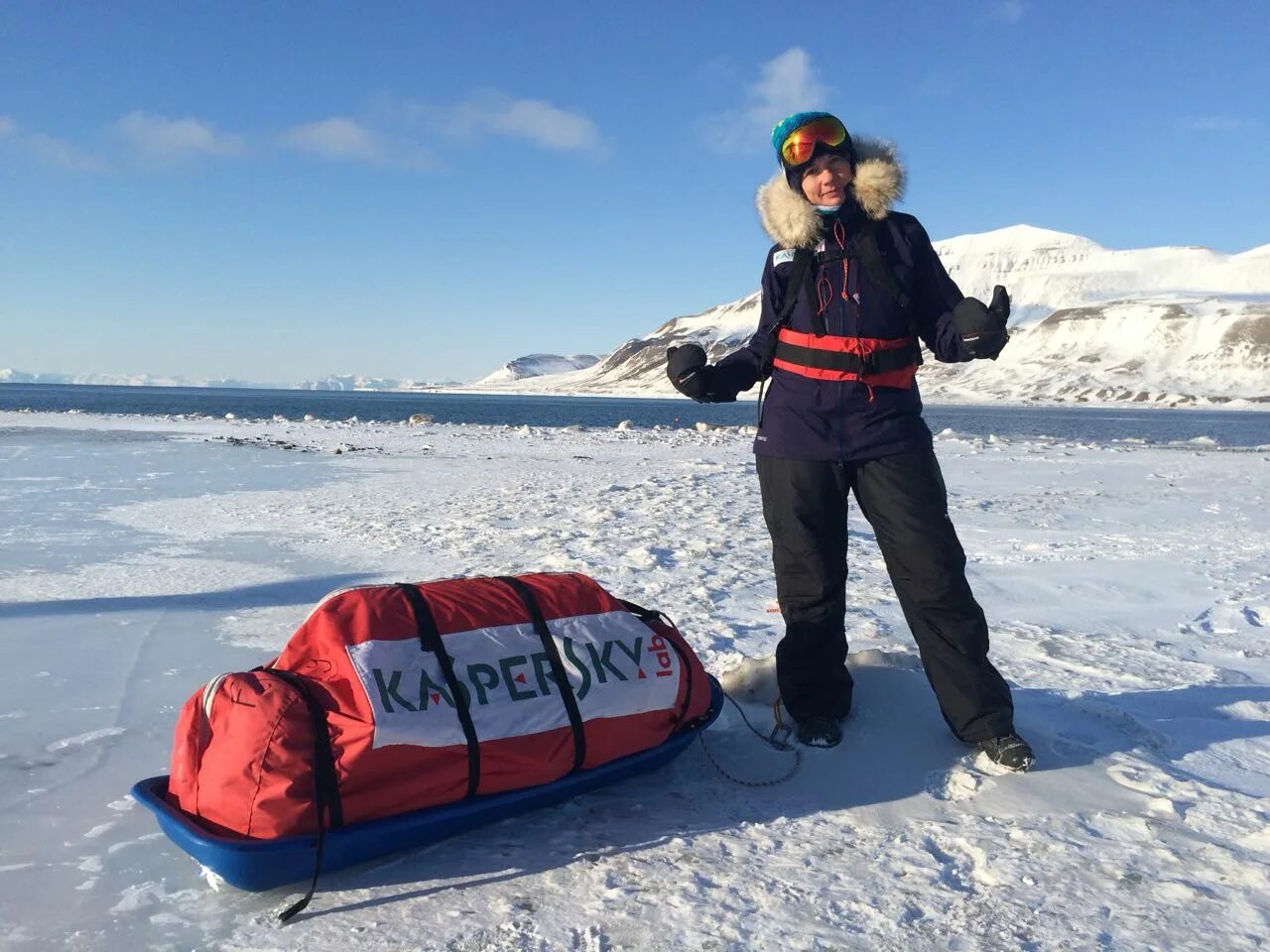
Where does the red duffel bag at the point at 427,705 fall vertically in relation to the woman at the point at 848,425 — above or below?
below

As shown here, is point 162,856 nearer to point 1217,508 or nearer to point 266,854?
point 266,854

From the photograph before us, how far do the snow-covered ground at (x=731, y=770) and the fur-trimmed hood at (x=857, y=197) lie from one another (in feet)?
5.36

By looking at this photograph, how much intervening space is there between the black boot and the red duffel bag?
926 mm

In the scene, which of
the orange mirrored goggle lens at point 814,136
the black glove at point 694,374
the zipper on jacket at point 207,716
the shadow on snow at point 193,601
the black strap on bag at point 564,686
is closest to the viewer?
the zipper on jacket at point 207,716

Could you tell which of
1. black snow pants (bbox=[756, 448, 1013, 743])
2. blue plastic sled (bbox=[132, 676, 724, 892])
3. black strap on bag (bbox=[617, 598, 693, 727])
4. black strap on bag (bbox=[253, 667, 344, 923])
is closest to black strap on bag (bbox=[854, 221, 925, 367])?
black snow pants (bbox=[756, 448, 1013, 743])

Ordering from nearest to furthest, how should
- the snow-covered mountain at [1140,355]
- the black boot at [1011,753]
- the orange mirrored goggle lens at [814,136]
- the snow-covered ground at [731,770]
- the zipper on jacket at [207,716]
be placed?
the snow-covered ground at [731,770] → the zipper on jacket at [207,716] → the black boot at [1011,753] → the orange mirrored goggle lens at [814,136] → the snow-covered mountain at [1140,355]

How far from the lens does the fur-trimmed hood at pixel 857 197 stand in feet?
9.23

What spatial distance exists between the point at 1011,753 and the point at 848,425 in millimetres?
1140

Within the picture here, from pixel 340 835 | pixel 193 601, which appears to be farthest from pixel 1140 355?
pixel 340 835

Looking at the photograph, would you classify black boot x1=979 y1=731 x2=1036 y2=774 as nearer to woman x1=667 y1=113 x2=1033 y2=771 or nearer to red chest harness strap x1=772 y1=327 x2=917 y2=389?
woman x1=667 y1=113 x2=1033 y2=771

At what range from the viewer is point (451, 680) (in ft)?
7.23

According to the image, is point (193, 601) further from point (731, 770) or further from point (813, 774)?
point (813, 774)

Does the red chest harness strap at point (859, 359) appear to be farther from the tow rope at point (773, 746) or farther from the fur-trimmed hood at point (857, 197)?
the tow rope at point (773, 746)

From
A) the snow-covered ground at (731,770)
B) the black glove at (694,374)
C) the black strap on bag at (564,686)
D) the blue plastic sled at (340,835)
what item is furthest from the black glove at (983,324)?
the blue plastic sled at (340,835)
